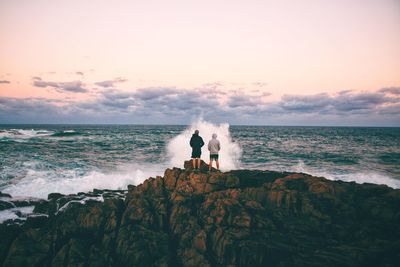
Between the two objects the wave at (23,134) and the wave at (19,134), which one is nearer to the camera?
the wave at (23,134)

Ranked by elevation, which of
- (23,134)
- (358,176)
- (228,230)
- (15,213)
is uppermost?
(23,134)

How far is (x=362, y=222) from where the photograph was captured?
7781 millimetres

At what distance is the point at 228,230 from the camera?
7.96 m

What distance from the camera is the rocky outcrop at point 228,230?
714cm

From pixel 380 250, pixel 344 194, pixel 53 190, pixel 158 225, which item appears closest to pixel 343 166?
pixel 344 194

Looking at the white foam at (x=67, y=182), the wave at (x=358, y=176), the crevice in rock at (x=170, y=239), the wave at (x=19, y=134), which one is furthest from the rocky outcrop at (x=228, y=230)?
the wave at (x=19, y=134)

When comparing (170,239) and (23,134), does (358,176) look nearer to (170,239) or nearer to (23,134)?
(170,239)

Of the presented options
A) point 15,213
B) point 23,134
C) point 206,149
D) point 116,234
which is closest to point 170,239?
point 116,234

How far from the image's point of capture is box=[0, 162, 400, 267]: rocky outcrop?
23.4ft

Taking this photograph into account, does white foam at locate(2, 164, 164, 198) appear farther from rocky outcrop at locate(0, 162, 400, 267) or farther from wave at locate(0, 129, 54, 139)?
wave at locate(0, 129, 54, 139)

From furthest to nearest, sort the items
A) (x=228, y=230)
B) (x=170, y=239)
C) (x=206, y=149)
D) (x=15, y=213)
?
(x=206, y=149) < (x=15, y=213) < (x=170, y=239) < (x=228, y=230)

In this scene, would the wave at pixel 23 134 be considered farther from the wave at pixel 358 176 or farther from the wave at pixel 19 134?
the wave at pixel 358 176

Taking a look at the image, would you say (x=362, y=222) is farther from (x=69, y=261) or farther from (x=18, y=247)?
(x=18, y=247)

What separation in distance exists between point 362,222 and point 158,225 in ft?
22.0
